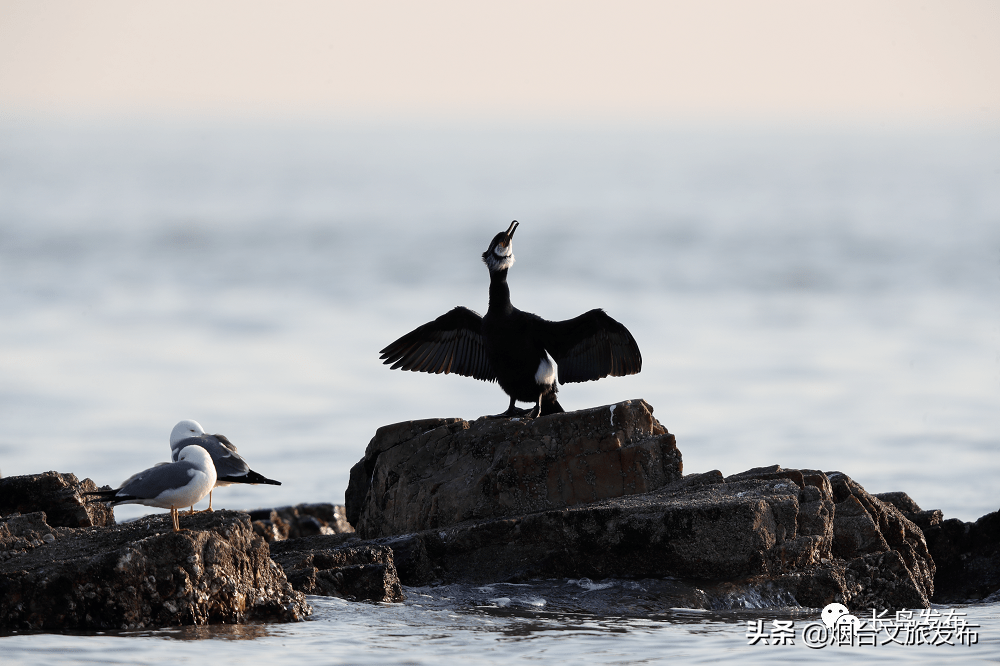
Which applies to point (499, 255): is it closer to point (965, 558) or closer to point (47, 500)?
point (47, 500)

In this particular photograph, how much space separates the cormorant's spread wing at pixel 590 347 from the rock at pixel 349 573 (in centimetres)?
259

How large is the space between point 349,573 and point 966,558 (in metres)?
4.06

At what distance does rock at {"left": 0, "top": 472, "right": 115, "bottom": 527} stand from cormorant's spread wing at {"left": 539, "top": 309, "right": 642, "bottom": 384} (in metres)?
3.49

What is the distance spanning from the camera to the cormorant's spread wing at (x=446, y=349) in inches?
374

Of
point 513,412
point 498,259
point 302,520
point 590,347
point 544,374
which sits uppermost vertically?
point 498,259

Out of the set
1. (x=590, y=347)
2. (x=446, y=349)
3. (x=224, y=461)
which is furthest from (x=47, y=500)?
(x=590, y=347)

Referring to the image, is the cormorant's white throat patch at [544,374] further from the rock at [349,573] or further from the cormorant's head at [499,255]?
the rock at [349,573]

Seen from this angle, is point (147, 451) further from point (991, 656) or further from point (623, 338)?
point (991, 656)

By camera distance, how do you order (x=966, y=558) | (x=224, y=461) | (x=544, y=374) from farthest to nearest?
(x=544, y=374)
(x=224, y=461)
(x=966, y=558)

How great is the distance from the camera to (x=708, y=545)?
22.0 feet

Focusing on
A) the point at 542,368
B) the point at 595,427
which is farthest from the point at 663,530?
the point at 542,368

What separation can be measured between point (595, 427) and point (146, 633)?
3.18 meters

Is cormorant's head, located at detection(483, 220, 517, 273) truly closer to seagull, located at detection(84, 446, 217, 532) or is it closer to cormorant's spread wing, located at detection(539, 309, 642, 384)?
cormorant's spread wing, located at detection(539, 309, 642, 384)

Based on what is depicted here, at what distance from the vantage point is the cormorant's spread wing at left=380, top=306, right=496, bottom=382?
9.49 metres
